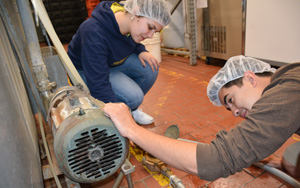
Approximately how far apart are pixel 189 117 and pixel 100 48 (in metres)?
1.00

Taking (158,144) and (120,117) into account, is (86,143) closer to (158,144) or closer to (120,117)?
(120,117)

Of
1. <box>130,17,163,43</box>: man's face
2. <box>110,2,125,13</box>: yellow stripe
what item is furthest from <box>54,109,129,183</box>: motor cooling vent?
<box>110,2,125,13</box>: yellow stripe

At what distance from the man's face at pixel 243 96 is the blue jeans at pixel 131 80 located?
2.54 ft

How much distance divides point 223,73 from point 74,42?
109cm

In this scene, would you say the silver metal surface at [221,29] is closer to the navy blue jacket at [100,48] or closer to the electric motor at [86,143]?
the navy blue jacket at [100,48]

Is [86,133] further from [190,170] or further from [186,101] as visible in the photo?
[186,101]

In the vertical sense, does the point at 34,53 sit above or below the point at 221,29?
above

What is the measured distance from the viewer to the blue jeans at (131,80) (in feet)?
5.32

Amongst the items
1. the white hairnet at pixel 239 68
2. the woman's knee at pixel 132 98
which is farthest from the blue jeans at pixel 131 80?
the white hairnet at pixel 239 68

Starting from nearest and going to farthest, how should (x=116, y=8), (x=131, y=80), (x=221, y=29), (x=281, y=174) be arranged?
(x=281, y=174) < (x=116, y=8) < (x=131, y=80) < (x=221, y=29)

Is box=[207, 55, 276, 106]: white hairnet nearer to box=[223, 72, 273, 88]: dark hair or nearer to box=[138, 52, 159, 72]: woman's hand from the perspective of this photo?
box=[223, 72, 273, 88]: dark hair

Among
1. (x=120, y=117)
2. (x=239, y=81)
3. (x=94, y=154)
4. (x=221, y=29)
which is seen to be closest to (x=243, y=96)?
(x=239, y=81)

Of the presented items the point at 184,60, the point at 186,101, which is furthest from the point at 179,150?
the point at 184,60

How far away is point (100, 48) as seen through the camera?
140cm
